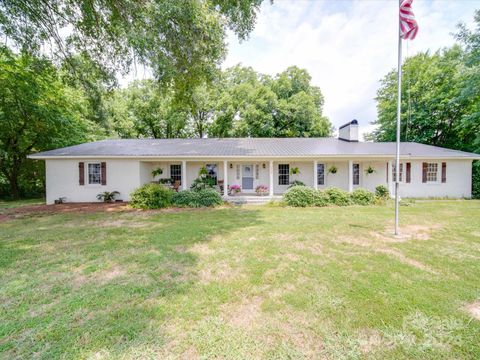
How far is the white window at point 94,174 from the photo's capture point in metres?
12.0

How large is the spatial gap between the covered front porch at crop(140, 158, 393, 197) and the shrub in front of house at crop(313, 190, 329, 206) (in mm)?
2891

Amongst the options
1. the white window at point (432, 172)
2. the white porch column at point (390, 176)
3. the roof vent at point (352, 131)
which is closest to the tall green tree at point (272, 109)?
the roof vent at point (352, 131)

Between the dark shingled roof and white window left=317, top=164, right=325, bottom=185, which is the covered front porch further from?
the dark shingled roof

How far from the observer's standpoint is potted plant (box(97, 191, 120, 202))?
38.5 ft

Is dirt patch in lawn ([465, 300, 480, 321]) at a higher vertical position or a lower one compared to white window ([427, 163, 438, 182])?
lower

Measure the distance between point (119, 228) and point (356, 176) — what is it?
534 inches

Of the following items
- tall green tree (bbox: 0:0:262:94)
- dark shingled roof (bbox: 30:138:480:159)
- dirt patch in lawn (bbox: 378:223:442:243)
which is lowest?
dirt patch in lawn (bbox: 378:223:442:243)

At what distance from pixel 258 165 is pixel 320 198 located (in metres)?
4.64

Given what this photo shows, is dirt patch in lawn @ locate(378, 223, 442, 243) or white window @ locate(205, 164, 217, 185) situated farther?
white window @ locate(205, 164, 217, 185)

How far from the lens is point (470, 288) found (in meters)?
3.22

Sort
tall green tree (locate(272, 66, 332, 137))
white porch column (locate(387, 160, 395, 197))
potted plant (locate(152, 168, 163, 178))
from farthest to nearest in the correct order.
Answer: tall green tree (locate(272, 66, 332, 137)) → potted plant (locate(152, 168, 163, 178)) → white porch column (locate(387, 160, 395, 197))

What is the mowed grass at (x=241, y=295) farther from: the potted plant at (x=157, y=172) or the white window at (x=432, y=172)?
the white window at (x=432, y=172)

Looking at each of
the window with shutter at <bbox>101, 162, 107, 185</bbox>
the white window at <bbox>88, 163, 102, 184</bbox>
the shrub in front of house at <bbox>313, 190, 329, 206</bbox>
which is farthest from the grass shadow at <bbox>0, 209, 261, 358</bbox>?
the shrub in front of house at <bbox>313, 190, 329, 206</bbox>

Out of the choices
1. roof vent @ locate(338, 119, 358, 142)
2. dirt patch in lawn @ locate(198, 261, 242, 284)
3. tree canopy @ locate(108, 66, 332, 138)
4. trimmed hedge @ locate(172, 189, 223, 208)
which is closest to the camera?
dirt patch in lawn @ locate(198, 261, 242, 284)
